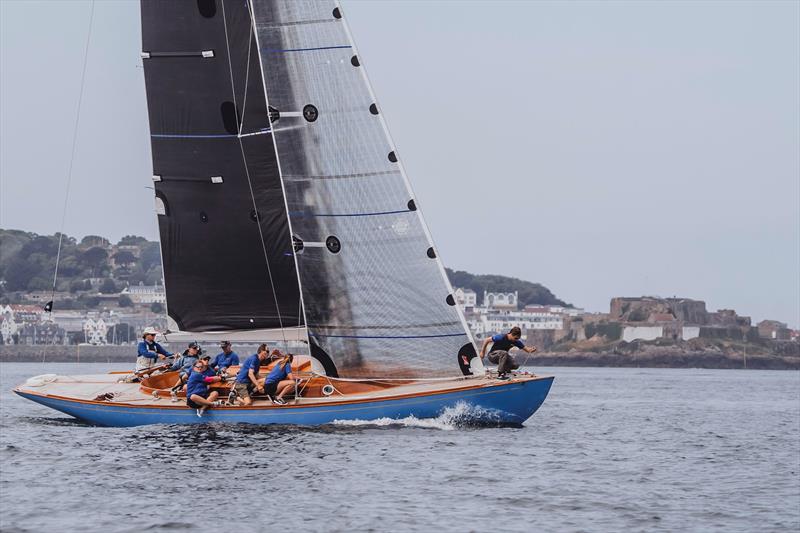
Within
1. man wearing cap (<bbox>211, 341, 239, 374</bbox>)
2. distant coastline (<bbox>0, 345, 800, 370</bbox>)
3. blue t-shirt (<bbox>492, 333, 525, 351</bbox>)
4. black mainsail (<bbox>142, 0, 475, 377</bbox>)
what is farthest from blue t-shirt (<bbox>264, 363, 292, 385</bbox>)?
distant coastline (<bbox>0, 345, 800, 370</bbox>)

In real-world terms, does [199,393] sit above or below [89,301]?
below

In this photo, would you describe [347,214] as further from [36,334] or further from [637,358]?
[36,334]

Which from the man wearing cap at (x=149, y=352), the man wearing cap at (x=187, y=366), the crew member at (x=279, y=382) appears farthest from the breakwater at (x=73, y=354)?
the crew member at (x=279, y=382)

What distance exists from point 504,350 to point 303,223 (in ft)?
14.0

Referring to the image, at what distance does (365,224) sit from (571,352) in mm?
133304

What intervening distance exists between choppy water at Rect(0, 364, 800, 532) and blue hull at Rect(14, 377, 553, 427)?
8.3 inches

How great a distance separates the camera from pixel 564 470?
69.9 feet

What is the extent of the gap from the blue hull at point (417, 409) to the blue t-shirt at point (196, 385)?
1.13 ft

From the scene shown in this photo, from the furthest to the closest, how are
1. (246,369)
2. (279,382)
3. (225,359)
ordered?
(225,359) < (246,369) < (279,382)

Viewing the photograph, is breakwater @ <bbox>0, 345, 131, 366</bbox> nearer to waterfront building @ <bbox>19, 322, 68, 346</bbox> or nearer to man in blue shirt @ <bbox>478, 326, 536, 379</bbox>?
waterfront building @ <bbox>19, 322, 68, 346</bbox>

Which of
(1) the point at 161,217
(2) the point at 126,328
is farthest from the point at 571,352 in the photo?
(1) the point at 161,217

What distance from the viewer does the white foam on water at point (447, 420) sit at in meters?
23.7

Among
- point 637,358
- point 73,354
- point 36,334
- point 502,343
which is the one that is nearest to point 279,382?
point 502,343

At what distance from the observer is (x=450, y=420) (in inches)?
946
